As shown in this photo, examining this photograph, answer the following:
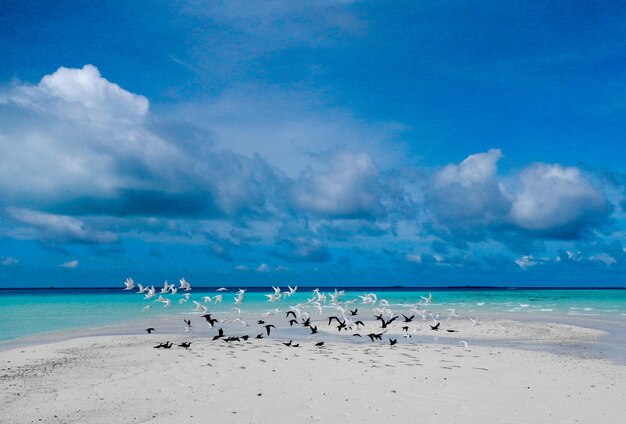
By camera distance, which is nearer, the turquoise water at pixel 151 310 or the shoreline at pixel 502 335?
the shoreline at pixel 502 335

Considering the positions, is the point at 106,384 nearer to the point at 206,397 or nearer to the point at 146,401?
the point at 146,401

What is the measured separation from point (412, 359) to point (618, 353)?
896 cm

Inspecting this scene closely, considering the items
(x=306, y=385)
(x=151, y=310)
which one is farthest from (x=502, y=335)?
(x=151, y=310)

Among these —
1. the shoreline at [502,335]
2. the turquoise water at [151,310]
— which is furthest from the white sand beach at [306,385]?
the turquoise water at [151,310]

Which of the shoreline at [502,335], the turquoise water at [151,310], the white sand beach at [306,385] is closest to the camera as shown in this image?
the white sand beach at [306,385]

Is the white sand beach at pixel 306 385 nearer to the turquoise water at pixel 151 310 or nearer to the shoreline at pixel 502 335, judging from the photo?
the shoreline at pixel 502 335

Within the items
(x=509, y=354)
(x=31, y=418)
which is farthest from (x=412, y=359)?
(x=31, y=418)

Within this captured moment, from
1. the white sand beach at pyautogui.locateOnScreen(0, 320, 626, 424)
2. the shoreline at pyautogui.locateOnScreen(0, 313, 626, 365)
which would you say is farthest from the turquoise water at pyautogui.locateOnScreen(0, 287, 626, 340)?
the white sand beach at pyautogui.locateOnScreen(0, 320, 626, 424)

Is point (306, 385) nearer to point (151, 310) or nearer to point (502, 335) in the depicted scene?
point (502, 335)

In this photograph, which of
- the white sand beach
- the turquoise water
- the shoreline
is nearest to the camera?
the white sand beach

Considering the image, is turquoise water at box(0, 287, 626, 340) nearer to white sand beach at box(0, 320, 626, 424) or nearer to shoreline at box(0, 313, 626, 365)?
shoreline at box(0, 313, 626, 365)

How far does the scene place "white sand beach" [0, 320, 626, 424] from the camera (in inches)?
435

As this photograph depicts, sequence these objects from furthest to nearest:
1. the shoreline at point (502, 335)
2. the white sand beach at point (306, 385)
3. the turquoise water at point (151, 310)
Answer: the turquoise water at point (151, 310) < the shoreline at point (502, 335) < the white sand beach at point (306, 385)

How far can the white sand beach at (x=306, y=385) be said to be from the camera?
11047 millimetres
